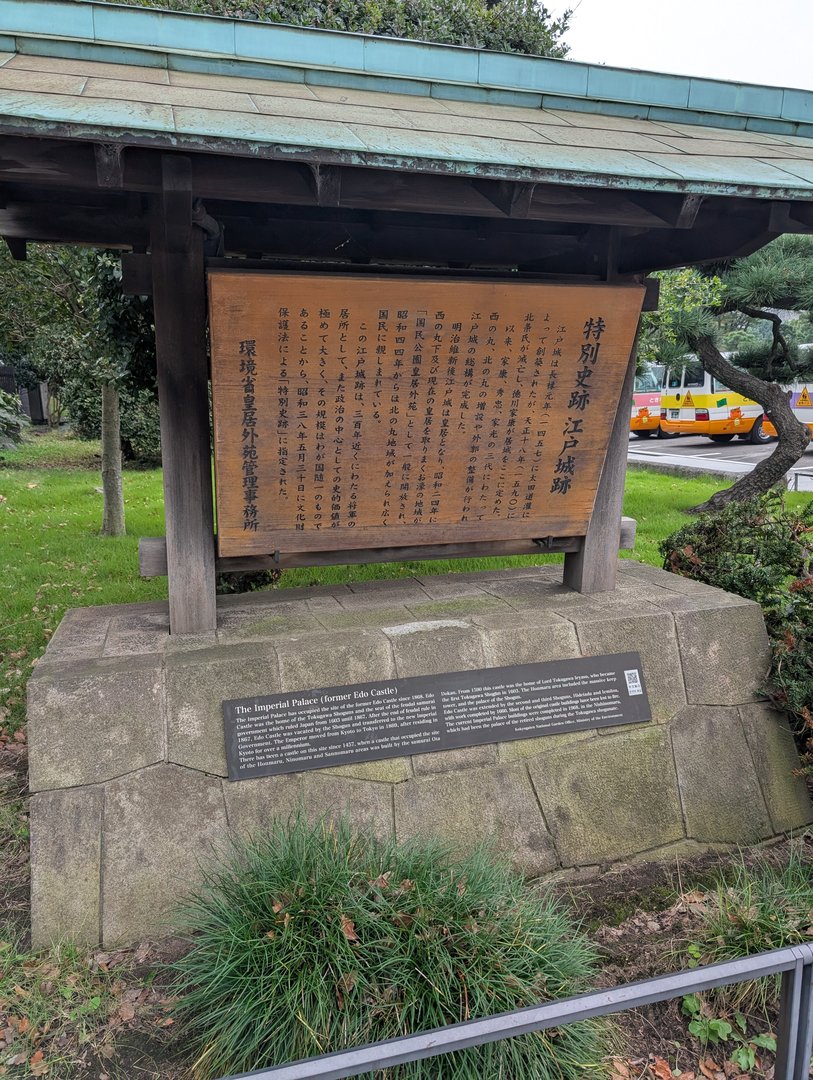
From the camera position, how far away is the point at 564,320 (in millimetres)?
3867

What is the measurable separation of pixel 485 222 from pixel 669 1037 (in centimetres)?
397

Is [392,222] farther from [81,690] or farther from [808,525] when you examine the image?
[808,525]

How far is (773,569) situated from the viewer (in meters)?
4.65

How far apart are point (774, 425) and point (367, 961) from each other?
1025 cm

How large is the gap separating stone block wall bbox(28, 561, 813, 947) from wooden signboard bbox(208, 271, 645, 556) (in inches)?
22.0

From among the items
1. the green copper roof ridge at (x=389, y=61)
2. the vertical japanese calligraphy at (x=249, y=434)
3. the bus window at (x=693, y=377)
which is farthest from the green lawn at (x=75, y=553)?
the bus window at (x=693, y=377)

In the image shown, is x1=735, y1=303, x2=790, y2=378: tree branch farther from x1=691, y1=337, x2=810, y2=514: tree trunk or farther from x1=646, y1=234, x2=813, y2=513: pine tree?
x1=691, y1=337, x2=810, y2=514: tree trunk

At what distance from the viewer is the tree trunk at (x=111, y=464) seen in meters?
8.46

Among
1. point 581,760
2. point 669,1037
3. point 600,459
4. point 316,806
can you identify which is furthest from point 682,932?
point 600,459

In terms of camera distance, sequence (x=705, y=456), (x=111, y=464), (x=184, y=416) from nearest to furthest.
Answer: (x=184, y=416)
(x=111, y=464)
(x=705, y=456)

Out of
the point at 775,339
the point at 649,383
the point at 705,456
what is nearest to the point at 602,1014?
the point at 775,339

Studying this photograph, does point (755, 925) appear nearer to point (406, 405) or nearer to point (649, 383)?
point (406, 405)

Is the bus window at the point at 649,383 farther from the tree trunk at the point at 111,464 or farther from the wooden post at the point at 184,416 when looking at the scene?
the wooden post at the point at 184,416

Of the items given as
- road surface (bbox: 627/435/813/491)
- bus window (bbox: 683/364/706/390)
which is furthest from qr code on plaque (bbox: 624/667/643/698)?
bus window (bbox: 683/364/706/390)
